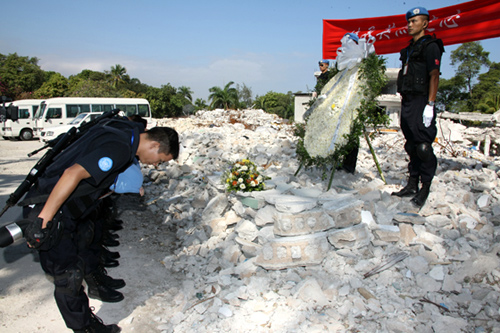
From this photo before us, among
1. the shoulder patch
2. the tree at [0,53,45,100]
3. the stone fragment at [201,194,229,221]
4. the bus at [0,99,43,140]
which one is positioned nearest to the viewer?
the shoulder patch

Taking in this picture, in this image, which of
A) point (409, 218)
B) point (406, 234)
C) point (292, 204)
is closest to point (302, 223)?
point (292, 204)

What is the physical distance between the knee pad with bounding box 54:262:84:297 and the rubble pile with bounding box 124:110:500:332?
0.68 m

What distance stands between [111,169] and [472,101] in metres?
38.4

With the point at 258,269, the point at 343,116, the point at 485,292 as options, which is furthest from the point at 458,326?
the point at 343,116

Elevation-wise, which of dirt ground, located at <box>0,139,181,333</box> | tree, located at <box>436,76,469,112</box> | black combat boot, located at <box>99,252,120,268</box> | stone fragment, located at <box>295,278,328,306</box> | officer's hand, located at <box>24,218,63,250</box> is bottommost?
dirt ground, located at <box>0,139,181,333</box>

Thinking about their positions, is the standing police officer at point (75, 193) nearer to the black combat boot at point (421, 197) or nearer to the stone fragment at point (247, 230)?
the stone fragment at point (247, 230)

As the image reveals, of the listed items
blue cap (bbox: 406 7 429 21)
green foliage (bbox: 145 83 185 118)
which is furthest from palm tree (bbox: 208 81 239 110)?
blue cap (bbox: 406 7 429 21)

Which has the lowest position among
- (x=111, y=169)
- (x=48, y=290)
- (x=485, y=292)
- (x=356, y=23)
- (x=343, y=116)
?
(x=48, y=290)

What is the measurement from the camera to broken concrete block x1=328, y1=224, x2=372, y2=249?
9.86 ft

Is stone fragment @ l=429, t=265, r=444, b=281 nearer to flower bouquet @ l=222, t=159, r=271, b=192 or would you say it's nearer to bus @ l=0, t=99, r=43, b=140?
flower bouquet @ l=222, t=159, r=271, b=192

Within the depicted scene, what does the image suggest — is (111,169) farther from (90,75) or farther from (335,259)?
(90,75)

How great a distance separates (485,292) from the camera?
235 cm

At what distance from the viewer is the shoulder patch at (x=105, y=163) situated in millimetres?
1910

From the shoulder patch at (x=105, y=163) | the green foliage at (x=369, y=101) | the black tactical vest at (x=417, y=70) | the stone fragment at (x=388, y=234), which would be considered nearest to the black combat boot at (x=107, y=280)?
the shoulder patch at (x=105, y=163)
